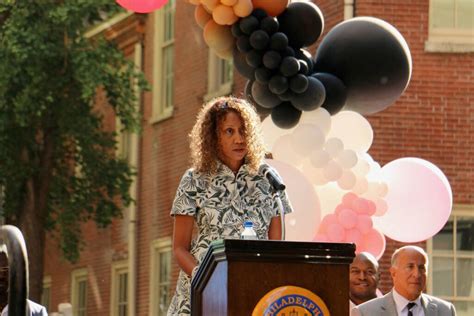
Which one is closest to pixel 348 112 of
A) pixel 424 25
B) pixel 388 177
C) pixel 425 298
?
pixel 388 177

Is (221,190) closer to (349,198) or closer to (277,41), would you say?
(277,41)

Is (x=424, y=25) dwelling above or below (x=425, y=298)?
above

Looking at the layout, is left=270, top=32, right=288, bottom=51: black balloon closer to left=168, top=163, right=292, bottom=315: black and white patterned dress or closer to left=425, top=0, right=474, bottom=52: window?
left=168, top=163, right=292, bottom=315: black and white patterned dress

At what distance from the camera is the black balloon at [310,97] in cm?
1155

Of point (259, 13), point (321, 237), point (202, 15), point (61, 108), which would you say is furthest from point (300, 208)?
point (61, 108)

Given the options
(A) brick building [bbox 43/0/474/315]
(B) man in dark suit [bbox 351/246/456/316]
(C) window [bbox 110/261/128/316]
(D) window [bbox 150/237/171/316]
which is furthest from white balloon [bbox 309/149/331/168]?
(C) window [bbox 110/261/128/316]

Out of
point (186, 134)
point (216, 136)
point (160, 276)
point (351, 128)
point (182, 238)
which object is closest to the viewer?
point (182, 238)

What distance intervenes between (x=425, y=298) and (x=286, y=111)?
8.45 ft

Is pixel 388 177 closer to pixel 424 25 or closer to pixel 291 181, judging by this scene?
pixel 291 181

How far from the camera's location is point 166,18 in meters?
25.9

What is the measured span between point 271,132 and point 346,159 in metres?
0.61

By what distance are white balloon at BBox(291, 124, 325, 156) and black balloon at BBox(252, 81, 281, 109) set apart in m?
0.26

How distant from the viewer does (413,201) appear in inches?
468

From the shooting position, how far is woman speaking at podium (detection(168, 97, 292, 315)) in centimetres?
713
